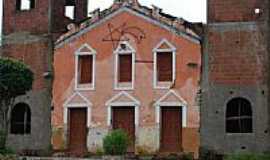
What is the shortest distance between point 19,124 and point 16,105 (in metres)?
1.03

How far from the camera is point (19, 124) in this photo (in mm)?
36000

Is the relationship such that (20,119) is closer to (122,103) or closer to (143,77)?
(122,103)

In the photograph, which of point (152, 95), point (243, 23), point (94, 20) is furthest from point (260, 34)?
point (94, 20)

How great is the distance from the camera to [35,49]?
35938 millimetres

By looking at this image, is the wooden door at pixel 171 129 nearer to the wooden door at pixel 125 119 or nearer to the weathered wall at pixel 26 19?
the wooden door at pixel 125 119

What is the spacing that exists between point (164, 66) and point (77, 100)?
4851 mm

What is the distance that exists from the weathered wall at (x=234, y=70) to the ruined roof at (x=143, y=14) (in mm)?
864

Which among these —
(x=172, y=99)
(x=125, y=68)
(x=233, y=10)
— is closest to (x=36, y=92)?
(x=125, y=68)

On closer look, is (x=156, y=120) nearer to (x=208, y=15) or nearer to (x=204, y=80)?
(x=204, y=80)

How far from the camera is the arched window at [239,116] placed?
1220 inches

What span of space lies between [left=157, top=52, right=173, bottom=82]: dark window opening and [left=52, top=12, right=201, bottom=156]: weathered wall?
40cm

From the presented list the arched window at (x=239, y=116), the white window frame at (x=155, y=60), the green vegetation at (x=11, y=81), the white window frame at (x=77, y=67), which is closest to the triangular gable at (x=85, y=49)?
the white window frame at (x=77, y=67)

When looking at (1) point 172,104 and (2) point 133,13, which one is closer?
(1) point 172,104

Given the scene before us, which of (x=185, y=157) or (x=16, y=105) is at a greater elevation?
(x=16, y=105)
